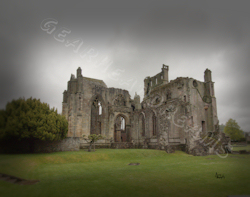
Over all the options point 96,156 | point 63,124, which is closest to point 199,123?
point 96,156

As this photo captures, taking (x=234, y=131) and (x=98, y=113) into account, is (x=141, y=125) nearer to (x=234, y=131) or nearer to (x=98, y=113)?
(x=98, y=113)

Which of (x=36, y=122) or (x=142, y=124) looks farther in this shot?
(x=142, y=124)

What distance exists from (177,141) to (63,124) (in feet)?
50.0

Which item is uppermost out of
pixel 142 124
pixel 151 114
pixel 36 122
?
pixel 151 114

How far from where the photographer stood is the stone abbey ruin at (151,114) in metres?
21.8

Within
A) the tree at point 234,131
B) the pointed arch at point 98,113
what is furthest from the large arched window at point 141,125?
the tree at point 234,131

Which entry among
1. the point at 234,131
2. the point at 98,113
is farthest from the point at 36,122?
the point at 234,131

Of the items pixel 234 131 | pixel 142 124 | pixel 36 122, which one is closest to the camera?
pixel 36 122

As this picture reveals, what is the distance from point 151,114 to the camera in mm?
26172

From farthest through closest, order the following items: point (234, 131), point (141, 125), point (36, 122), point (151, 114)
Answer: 1. point (141, 125)
2. point (151, 114)
3. point (234, 131)
4. point (36, 122)

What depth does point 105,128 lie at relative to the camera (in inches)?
1032

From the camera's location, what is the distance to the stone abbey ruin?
71.4 ft

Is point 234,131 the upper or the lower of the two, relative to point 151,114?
lower

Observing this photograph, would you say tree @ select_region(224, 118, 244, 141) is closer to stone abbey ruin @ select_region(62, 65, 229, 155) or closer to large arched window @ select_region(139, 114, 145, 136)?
stone abbey ruin @ select_region(62, 65, 229, 155)
